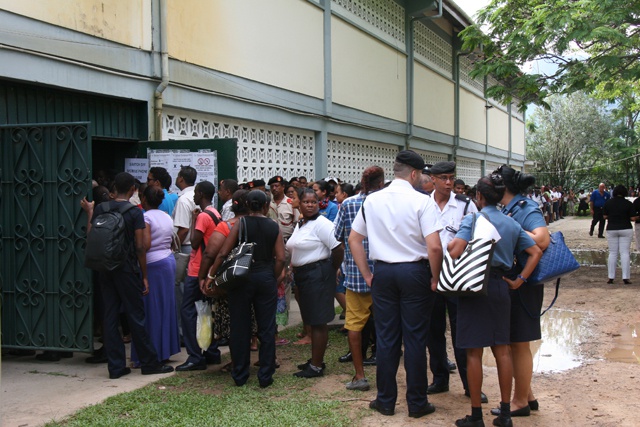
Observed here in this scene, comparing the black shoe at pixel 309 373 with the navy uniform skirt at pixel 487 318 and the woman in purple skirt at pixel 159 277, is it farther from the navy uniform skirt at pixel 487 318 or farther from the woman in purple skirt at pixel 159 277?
the navy uniform skirt at pixel 487 318

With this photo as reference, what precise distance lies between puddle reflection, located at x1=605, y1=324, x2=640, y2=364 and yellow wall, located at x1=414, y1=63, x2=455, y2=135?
11773 mm

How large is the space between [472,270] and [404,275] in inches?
22.8

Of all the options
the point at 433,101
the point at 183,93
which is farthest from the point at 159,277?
the point at 433,101

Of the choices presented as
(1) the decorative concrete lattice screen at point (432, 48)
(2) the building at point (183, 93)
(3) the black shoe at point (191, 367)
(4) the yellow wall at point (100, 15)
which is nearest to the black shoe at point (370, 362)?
(3) the black shoe at point (191, 367)

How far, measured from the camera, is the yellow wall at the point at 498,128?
29656 mm

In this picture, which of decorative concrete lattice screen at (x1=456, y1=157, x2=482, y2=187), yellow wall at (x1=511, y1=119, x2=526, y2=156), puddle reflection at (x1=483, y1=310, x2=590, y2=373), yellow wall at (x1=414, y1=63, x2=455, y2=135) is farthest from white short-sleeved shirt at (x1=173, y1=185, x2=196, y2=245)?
yellow wall at (x1=511, y1=119, x2=526, y2=156)

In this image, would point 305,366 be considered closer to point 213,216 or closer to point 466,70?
point 213,216

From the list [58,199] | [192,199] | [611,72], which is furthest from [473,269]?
[611,72]

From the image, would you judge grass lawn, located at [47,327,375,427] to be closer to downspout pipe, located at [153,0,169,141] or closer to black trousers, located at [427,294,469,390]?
black trousers, located at [427,294,469,390]

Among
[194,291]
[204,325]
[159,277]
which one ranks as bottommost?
[204,325]

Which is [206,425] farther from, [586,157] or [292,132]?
[586,157]

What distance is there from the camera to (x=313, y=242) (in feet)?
21.3

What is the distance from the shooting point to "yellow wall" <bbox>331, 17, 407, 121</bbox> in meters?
14.9

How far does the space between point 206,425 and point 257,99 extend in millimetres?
7366
